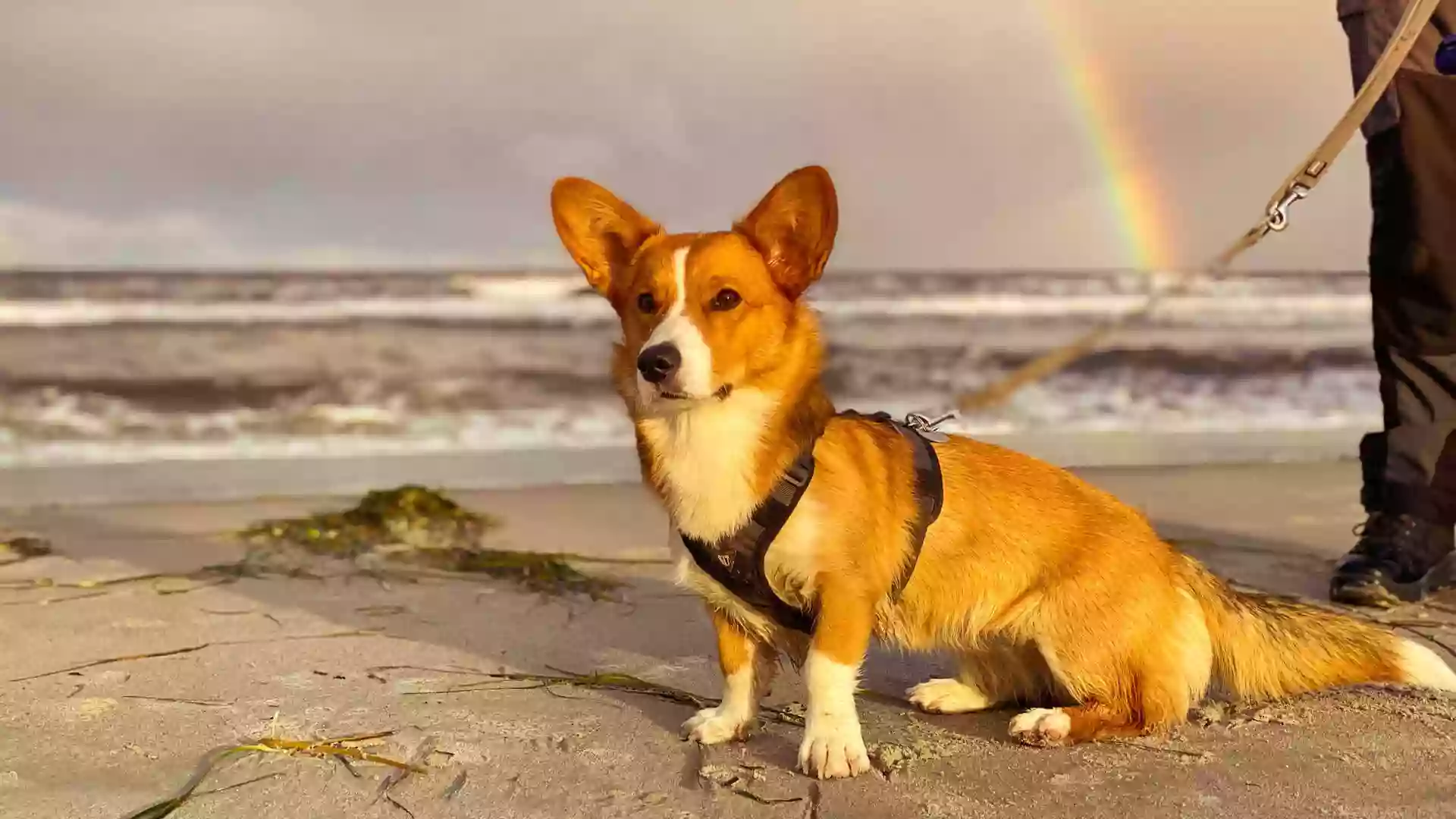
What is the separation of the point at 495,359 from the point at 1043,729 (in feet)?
33.7

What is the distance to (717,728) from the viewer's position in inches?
95.7

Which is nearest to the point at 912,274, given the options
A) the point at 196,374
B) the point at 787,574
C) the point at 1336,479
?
the point at 196,374

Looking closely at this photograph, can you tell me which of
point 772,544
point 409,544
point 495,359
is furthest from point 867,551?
point 495,359

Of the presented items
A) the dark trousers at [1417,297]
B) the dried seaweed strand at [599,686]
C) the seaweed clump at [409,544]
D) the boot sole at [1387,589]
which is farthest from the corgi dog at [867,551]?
the seaweed clump at [409,544]

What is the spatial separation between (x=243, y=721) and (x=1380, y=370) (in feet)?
11.9

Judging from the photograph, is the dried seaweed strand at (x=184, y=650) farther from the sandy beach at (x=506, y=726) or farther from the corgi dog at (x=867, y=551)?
the corgi dog at (x=867, y=551)

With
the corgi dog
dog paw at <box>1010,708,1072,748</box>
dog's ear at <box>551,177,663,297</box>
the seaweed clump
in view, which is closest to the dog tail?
the corgi dog

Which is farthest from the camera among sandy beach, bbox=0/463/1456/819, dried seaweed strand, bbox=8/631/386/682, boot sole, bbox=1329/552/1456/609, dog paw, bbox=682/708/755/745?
boot sole, bbox=1329/552/1456/609

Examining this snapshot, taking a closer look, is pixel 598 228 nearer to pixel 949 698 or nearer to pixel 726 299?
pixel 726 299

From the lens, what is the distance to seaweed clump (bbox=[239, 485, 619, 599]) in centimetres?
406

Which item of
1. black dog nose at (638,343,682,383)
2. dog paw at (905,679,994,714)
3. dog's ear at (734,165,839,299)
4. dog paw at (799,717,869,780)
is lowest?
dog paw at (905,679,994,714)

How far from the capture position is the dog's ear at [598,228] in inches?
105

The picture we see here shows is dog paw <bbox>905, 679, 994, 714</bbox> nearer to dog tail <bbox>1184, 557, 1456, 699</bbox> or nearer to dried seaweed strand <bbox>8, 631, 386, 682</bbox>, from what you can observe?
dog tail <bbox>1184, 557, 1456, 699</bbox>

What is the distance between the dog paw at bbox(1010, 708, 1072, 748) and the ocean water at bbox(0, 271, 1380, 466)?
3.41 meters
